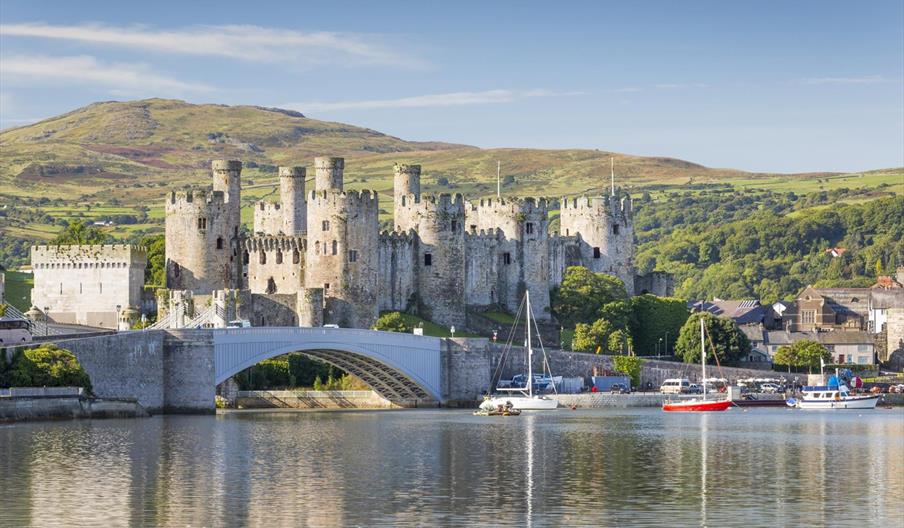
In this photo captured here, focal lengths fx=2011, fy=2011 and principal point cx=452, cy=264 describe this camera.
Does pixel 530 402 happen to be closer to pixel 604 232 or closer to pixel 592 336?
pixel 592 336

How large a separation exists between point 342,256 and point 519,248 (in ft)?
48.4

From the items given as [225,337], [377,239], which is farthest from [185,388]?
[377,239]

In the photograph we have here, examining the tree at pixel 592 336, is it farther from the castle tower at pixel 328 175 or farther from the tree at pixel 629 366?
the castle tower at pixel 328 175

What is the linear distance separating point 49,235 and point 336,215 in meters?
96.4

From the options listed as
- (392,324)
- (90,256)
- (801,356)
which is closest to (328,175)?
(392,324)

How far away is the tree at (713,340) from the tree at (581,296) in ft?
14.3

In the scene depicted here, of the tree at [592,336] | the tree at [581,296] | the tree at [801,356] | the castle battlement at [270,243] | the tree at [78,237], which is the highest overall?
the tree at [78,237]

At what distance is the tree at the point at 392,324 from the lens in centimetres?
9925

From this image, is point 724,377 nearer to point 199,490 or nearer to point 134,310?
point 134,310

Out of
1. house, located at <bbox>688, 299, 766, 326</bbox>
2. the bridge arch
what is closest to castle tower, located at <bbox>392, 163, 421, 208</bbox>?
the bridge arch

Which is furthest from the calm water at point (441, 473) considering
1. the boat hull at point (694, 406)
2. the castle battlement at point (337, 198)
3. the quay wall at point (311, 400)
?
the castle battlement at point (337, 198)

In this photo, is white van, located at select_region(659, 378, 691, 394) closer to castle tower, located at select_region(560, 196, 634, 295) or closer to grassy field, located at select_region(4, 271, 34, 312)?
castle tower, located at select_region(560, 196, 634, 295)

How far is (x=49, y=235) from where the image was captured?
190m

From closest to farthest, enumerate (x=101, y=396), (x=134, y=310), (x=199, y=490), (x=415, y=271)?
(x=199, y=490) → (x=101, y=396) → (x=134, y=310) → (x=415, y=271)
